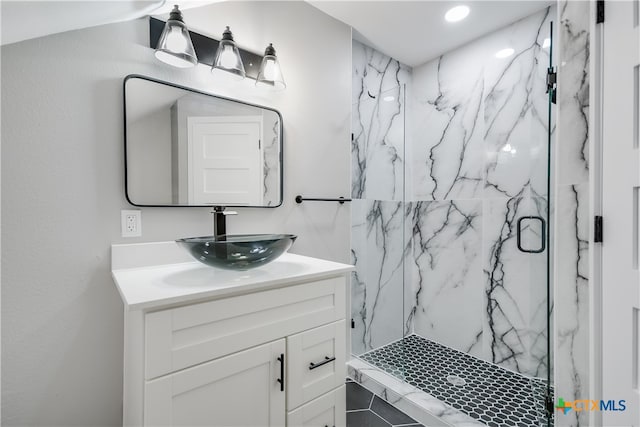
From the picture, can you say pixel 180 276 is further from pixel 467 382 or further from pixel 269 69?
pixel 467 382

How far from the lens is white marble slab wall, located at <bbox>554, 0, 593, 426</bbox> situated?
1.12 m

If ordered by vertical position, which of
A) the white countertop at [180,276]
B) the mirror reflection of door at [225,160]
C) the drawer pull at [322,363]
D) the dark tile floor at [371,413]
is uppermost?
the mirror reflection of door at [225,160]

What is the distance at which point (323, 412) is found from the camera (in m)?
1.18

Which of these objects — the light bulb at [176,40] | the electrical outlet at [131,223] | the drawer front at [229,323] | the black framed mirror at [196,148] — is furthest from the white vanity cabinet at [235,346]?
the light bulb at [176,40]

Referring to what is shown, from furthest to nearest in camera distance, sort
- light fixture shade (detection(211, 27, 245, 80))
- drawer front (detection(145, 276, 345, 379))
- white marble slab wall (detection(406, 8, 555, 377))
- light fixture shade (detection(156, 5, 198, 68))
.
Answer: white marble slab wall (detection(406, 8, 555, 377))
light fixture shade (detection(211, 27, 245, 80))
light fixture shade (detection(156, 5, 198, 68))
drawer front (detection(145, 276, 345, 379))

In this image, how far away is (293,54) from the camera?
179cm

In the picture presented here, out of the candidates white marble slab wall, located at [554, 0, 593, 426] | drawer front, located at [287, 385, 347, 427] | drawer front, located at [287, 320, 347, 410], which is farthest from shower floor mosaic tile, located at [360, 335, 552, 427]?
drawer front, located at [287, 320, 347, 410]

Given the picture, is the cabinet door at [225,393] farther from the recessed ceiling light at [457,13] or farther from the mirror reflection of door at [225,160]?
the recessed ceiling light at [457,13]

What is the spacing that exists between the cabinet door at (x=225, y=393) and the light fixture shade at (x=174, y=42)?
124cm

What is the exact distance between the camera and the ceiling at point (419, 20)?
1.81 metres

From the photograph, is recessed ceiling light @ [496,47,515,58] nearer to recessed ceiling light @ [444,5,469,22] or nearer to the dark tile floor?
recessed ceiling light @ [444,5,469,22]

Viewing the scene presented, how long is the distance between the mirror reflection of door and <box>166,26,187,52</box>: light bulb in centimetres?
30
